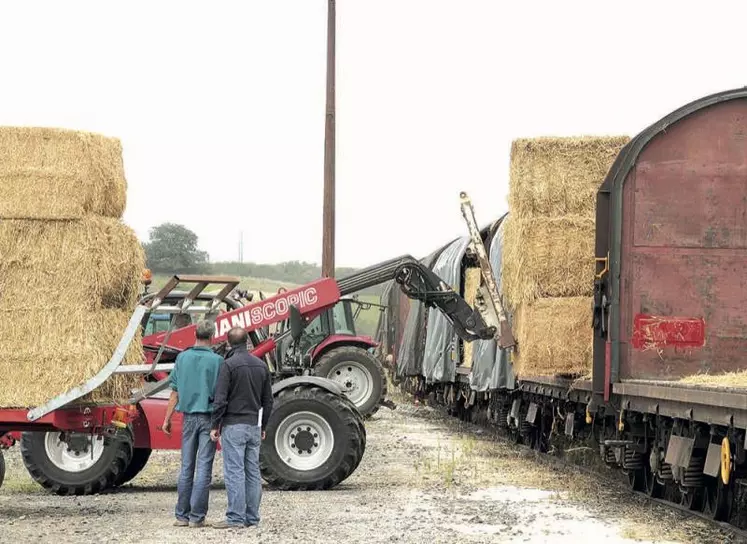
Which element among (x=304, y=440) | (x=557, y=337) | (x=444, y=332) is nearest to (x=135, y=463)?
(x=304, y=440)

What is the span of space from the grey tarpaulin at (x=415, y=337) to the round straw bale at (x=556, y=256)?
13.7 metres

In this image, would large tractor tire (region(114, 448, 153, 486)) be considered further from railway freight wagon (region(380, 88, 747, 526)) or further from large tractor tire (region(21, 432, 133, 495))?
railway freight wagon (region(380, 88, 747, 526))

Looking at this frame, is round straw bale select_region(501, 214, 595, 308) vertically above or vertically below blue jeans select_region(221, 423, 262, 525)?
above

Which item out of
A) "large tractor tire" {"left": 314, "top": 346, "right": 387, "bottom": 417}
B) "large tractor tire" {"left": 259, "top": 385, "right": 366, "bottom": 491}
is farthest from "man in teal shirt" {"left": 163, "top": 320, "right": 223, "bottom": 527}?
"large tractor tire" {"left": 314, "top": 346, "right": 387, "bottom": 417}

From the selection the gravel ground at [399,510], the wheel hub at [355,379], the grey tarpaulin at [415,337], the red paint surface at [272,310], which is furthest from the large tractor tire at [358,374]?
the red paint surface at [272,310]

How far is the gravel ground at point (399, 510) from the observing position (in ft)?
38.4

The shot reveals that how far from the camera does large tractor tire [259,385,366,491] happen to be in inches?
605

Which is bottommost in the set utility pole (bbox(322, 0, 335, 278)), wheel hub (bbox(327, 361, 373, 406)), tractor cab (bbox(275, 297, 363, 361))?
wheel hub (bbox(327, 361, 373, 406))

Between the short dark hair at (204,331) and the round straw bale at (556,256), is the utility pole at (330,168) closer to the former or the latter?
the round straw bale at (556,256)

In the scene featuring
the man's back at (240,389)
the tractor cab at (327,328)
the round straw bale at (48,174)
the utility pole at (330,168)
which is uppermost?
the utility pole at (330,168)

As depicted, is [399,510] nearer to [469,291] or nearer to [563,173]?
[563,173]

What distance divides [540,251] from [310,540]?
5890 mm

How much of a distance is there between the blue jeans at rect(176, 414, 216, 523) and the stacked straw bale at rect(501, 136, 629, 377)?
4.96 metres

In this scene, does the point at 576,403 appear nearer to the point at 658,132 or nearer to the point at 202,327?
the point at 658,132
